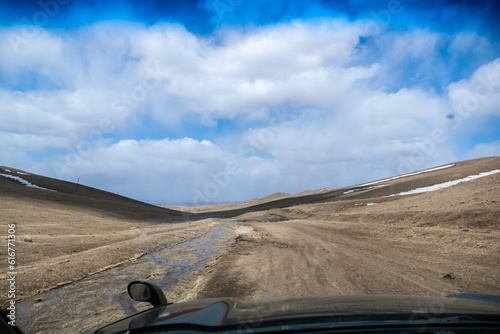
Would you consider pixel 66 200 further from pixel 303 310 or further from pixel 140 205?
pixel 303 310

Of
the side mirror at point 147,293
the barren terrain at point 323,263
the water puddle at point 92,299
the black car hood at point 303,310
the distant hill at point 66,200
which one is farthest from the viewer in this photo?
the distant hill at point 66,200

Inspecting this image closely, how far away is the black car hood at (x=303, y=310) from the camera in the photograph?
2170 millimetres

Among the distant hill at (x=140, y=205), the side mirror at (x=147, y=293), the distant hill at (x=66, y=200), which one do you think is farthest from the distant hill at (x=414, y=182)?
the side mirror at (x=147, y=293)

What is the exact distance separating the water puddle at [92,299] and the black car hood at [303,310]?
3.93 m

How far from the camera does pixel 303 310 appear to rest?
2.53 m

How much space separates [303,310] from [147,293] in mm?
1542

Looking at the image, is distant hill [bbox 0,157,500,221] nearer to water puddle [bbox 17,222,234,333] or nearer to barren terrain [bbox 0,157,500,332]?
barren terrain [bbox 0,157,500,332]

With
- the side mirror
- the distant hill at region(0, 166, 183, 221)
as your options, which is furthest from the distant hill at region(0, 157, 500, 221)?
the side mirror

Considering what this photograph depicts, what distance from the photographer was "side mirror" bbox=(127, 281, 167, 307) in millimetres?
2893

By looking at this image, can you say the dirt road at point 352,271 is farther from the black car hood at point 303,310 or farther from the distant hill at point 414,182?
the distant hill at point 414,182

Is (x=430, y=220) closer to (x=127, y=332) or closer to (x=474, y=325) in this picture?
(x=474, y=325)

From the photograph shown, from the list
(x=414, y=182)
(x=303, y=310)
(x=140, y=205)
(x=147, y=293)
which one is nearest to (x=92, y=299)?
(x=147, y=293)

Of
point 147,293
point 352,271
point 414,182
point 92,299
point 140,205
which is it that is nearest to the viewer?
point 147,293

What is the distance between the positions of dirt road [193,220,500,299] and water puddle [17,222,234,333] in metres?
1.36
